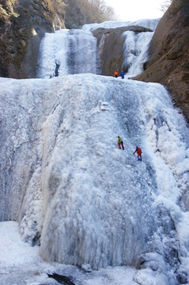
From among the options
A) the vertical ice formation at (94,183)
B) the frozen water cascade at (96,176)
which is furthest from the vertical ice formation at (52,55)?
the vertical ice formation at (94,183)

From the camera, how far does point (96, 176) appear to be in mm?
8109

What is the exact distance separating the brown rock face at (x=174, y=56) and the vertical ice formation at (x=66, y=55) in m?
6.51

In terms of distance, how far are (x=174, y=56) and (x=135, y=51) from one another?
7415 millimetres

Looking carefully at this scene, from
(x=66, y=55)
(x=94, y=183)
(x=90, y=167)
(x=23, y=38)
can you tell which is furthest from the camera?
(x=66, y=55)

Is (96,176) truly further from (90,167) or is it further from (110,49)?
(110,49)

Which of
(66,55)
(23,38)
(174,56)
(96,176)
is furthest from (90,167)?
(23,38)

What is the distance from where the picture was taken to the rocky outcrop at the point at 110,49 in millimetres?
20516

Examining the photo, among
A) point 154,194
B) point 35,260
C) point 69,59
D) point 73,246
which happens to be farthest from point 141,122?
point 69,59

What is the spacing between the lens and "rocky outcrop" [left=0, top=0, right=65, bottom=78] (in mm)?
18938

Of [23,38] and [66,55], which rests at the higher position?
[23,38]

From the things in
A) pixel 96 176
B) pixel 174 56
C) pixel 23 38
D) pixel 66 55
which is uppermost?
pixel 23 38

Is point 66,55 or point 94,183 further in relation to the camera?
point 66,55

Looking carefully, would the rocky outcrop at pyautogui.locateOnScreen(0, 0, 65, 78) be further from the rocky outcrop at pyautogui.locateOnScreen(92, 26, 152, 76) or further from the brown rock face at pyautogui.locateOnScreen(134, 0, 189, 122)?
the brown rock face at pyautogui.locateOnScreen(134, 0, 189, 122)

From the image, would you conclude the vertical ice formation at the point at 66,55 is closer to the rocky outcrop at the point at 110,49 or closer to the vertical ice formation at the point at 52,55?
the vertical ice formation at the point at 52,55
